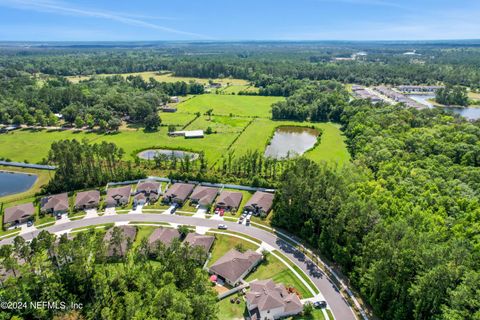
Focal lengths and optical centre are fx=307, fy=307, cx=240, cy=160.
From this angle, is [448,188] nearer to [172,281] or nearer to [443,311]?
[443,311]

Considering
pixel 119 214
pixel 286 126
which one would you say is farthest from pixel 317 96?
pixel 119 214

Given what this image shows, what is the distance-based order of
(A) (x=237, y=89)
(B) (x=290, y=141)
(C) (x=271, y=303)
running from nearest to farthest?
(C) (x=271, y=303) < (B) (x=290, y=141) < (A) (x=237, y=89)

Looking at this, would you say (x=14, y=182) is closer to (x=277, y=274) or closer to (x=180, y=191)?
Answer: (x=180, y=191)

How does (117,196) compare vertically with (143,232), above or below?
above

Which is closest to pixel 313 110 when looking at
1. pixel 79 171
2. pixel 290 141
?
pixel 290 141

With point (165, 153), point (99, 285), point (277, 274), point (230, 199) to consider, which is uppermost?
point (99, 285)

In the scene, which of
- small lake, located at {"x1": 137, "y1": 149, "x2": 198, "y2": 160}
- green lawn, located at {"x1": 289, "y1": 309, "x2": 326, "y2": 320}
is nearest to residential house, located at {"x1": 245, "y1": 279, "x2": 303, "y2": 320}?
green lawn, located at {"x1": 289, "y1": 309, "x2": 326, "y2": 320}

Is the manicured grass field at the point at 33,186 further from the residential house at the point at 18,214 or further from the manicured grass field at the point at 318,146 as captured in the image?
the manicured grass field at the point at 318,146
